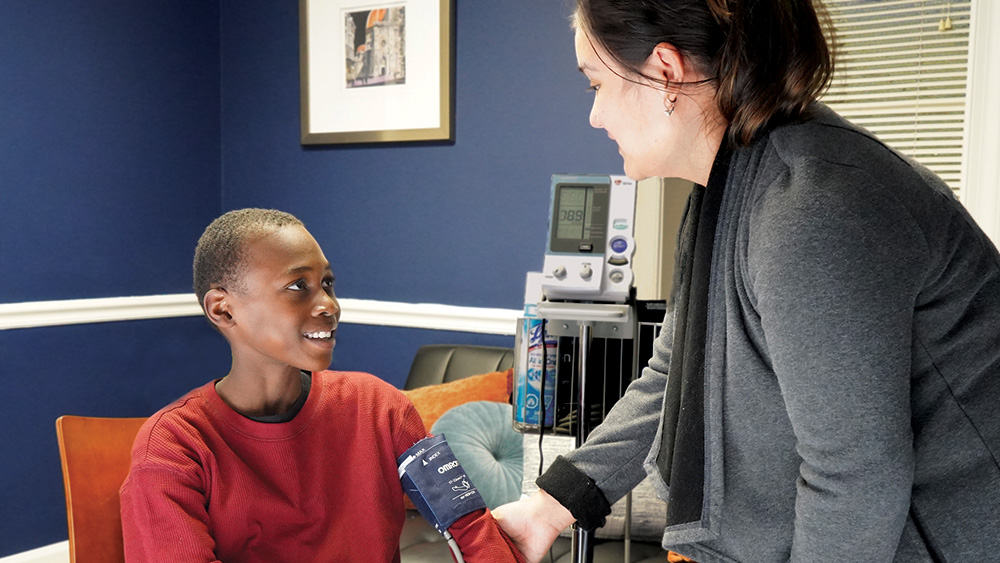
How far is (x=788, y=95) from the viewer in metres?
0.85

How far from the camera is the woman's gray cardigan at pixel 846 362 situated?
2.32 ft

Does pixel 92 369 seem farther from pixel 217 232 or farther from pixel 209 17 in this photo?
pixel 217 232

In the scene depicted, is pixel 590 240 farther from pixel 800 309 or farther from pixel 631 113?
pixel 800 309

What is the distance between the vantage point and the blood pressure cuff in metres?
1.27

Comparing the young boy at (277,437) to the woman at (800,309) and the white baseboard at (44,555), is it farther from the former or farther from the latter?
the white baseboard at (44,555)

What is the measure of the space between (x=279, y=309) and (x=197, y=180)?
2.65m

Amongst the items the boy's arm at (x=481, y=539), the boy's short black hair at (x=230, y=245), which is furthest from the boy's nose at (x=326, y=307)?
the boy's arm at (x=481, y=539)

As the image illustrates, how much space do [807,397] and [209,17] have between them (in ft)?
11.9

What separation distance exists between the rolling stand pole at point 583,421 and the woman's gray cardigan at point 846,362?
690mm

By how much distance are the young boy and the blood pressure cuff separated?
0.03 metres

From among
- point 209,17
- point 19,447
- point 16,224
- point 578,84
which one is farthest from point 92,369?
point 578,84

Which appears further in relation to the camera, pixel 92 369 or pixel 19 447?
pixel 92 369

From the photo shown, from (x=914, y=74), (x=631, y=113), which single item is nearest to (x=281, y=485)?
(x=631, y=113)

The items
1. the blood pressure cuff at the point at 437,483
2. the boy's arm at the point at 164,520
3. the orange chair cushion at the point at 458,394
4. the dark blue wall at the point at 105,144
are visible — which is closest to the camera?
the boy's arm at the point at 164,520
